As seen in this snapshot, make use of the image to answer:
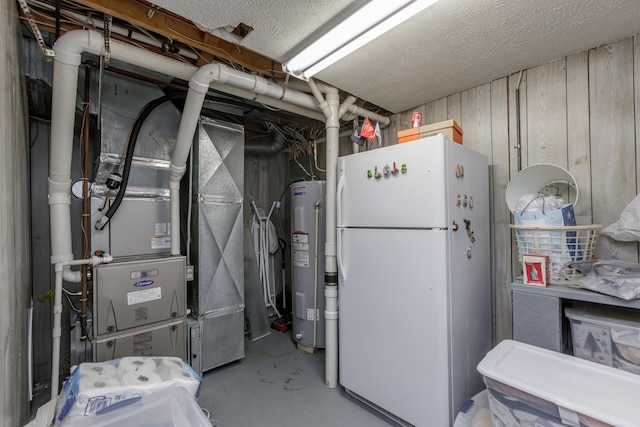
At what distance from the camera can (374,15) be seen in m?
1.40

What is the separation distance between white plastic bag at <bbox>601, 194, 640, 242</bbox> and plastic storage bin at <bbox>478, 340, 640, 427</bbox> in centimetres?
77

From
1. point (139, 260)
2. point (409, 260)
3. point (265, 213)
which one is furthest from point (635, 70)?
point (265, 213)

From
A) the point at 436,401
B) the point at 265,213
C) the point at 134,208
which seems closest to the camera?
the point at 436,401

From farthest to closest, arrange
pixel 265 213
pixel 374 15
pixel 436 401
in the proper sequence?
pixel 265 213, pixel 436 401, pixel 374 15

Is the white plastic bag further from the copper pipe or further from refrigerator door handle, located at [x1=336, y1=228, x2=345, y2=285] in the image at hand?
the copper pipe

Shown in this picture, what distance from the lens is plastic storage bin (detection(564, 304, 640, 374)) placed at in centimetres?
132

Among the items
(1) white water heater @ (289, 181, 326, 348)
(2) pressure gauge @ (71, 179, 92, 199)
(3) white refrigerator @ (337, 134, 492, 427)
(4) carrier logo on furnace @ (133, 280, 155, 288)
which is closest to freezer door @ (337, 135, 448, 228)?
(3) white refrigerator @ (337, 134, 492, 427)

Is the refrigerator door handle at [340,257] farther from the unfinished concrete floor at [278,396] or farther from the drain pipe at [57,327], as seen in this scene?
the drain pipe at [57,327]

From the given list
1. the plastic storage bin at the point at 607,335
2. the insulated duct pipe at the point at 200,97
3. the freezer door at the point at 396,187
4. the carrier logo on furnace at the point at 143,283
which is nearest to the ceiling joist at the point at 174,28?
the insulated duct pipe at the point at 200,97

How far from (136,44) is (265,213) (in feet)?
8.32

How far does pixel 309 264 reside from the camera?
3150mm

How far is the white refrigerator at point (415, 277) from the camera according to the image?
5.47ft

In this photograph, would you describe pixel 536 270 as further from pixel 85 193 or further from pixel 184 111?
pixel 85 193

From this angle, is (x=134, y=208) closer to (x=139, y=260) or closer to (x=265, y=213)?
(x=139, y=260)
